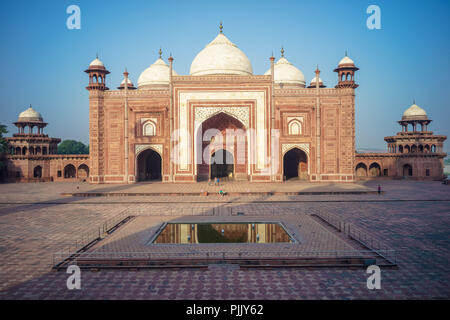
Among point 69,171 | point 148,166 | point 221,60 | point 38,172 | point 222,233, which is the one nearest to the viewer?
point 222,233

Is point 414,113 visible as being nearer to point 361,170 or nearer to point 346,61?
point 361,170

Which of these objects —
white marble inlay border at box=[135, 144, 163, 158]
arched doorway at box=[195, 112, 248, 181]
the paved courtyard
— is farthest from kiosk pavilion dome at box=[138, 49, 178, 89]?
the paved courtyard

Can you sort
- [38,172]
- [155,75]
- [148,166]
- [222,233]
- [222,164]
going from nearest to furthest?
[222,233]
[222,164]
[148,166]
[38,172]
[155,75]

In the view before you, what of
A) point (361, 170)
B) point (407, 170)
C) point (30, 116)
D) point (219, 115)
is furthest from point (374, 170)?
point (30, 116)

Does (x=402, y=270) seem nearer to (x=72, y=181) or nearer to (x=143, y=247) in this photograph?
(x=143, y=247)

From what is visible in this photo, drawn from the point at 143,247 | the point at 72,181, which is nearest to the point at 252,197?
the point at 143,247

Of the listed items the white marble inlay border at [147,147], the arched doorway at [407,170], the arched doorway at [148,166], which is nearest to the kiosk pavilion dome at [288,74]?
the arched doorway at [407,170]

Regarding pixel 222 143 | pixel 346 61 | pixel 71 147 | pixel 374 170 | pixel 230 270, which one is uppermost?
pixel 346 61

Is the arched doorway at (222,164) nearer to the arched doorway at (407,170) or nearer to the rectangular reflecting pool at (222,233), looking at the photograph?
the rectangular reflecting pool at (222,233)
